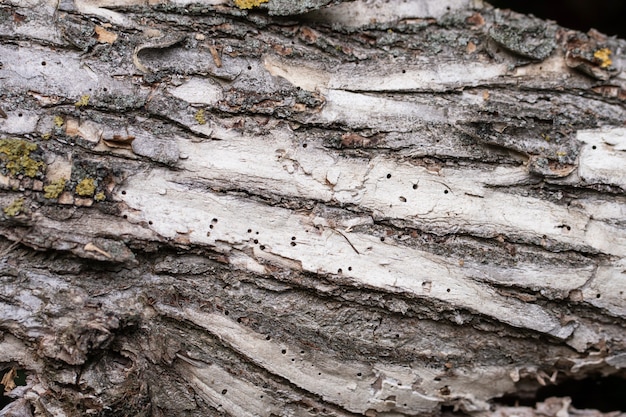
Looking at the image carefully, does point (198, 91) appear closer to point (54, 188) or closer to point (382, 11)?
point (54, 188)

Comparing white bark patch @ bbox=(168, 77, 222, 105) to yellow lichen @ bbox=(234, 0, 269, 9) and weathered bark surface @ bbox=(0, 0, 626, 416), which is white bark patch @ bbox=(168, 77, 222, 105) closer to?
weathered bark surface @ bbox=(0, 0, 626, 416)

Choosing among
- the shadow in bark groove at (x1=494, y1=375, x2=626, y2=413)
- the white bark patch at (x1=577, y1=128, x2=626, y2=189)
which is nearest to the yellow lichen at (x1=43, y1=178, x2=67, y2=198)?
the white bark patch at (x1=577, y1=128, x2=626, y2=189)

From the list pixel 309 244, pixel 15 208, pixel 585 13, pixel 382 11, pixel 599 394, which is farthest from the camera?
pixel 585 13

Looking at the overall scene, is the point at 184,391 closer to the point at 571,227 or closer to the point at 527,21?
the point at 571,227

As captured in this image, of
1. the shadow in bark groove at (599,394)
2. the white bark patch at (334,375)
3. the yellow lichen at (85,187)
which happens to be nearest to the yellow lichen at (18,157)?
the yellow lichen at (85,187)

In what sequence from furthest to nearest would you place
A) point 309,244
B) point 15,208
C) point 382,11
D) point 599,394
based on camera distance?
point 599,394 < point 382,11 < point 309,244 < point 15,208

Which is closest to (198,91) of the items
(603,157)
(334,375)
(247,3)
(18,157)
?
(247,3)
